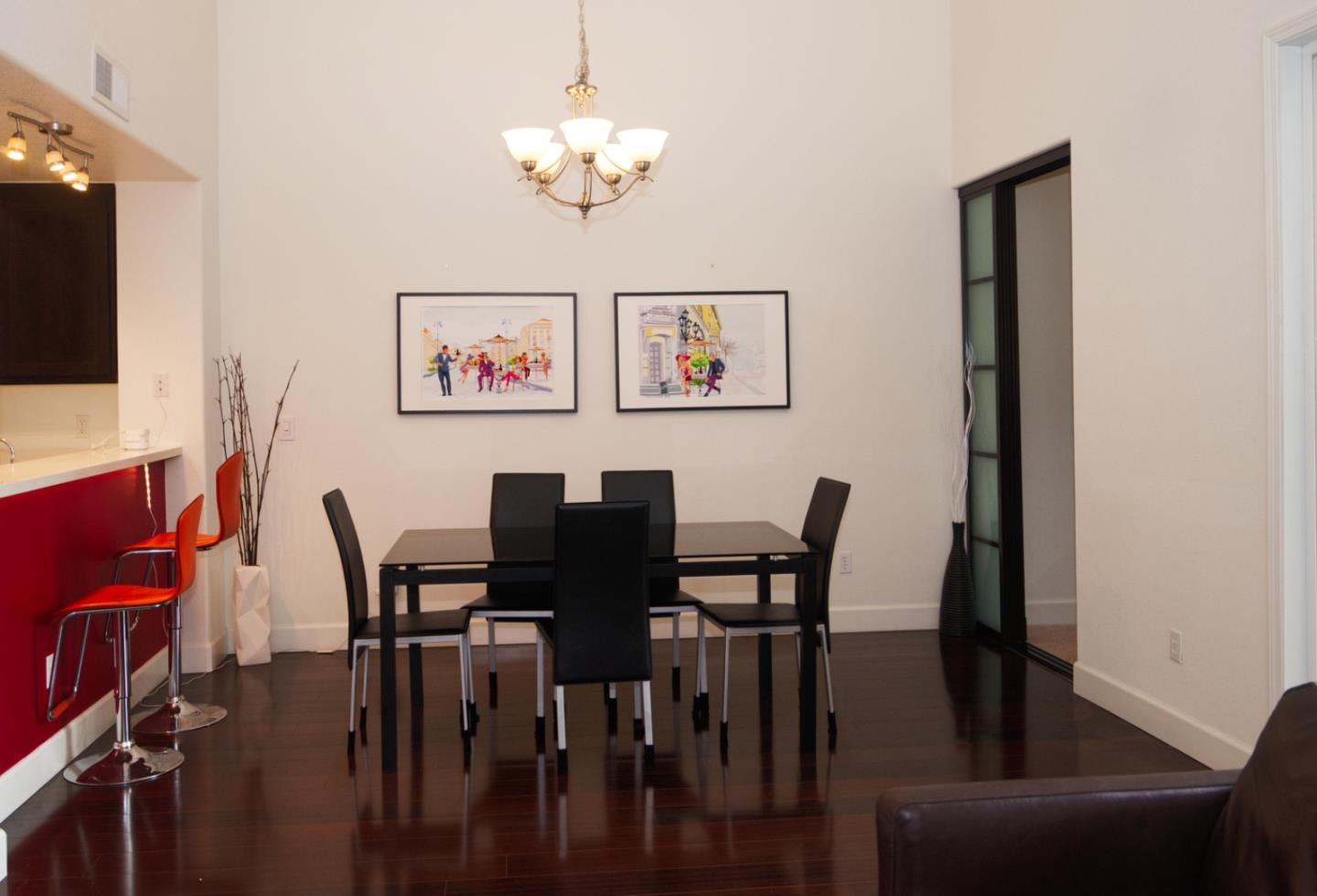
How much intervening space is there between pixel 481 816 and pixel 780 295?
3.42 meters

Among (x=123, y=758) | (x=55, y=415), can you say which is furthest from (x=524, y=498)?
(x=55, y=415)

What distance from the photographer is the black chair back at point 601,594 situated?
152 inches

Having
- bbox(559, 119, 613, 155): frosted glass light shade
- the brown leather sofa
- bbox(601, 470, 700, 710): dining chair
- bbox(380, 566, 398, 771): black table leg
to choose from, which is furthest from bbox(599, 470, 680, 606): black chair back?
the brown leather sofa

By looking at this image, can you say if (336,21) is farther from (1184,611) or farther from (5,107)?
(1184,611)

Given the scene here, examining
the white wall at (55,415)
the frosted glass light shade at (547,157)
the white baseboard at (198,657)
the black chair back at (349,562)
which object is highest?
the frosted glass light shade at (547,157)

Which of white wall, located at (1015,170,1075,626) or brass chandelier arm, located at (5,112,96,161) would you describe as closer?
brass chandelier arm, located at (5,112,96,161)

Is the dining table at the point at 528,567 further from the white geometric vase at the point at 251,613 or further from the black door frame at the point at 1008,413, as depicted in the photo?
the black door frame at the point at 1008,413

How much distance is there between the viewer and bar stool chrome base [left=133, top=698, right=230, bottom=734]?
175 inches

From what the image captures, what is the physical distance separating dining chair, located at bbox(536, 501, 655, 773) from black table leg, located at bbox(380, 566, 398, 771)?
0.59 m

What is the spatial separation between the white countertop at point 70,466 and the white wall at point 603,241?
89cm

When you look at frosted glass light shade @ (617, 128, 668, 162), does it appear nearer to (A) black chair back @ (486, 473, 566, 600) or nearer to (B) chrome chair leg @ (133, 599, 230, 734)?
(A) black chair back @ (486, 473, 566, 600)

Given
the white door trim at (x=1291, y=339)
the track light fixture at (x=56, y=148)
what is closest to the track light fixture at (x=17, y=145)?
the track light fixture at (x=56, y=148)

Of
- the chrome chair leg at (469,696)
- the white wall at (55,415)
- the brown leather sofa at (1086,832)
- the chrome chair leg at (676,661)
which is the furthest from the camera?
the white wall at (55,415)

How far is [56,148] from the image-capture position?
425 centimetres
